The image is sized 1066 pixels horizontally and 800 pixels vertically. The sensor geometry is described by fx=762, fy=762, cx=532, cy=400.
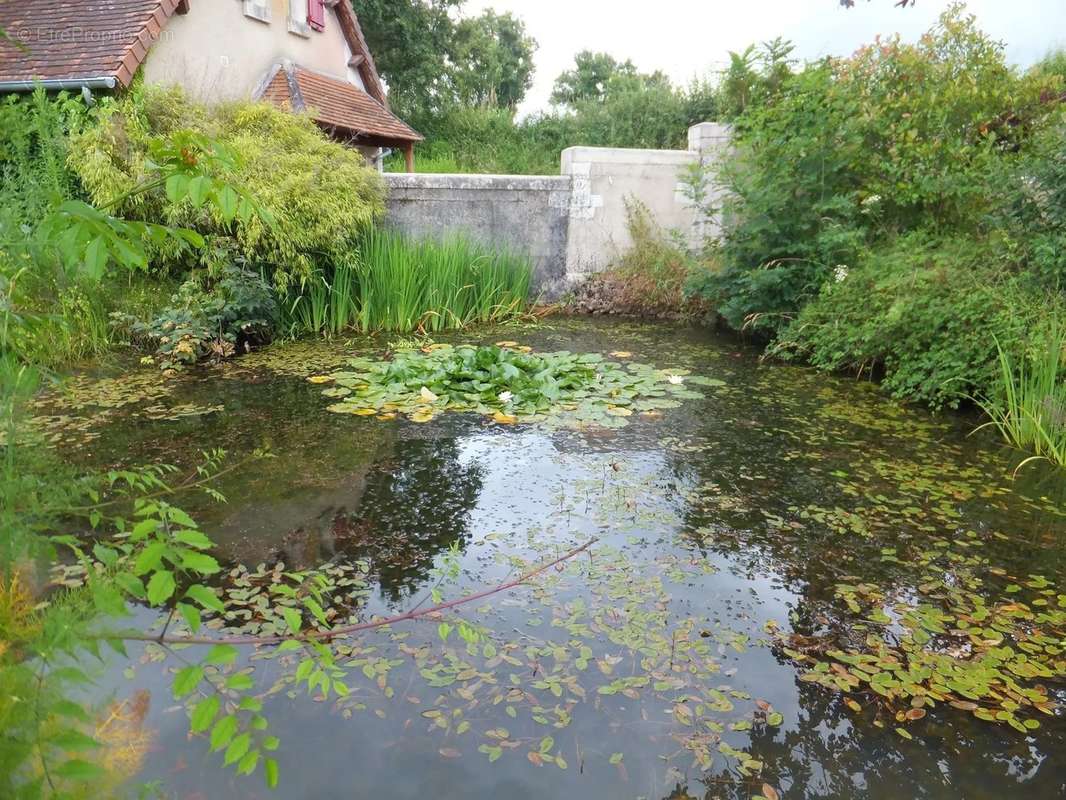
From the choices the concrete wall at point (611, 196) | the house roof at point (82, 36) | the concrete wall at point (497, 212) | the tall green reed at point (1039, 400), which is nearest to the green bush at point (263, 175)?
the concrete wall at point (497, 212)

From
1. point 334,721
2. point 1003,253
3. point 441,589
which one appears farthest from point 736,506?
point 1003,253

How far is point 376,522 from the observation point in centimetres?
349

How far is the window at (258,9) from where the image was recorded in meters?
11.3

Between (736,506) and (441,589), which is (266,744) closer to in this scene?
(441,589)

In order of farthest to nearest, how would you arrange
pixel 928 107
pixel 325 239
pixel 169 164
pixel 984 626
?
pixel 325 239 → pixel 928 107 → pixel 984 626 → pixel 169 164

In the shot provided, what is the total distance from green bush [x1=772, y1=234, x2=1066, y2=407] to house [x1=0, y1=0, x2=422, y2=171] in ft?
19.2

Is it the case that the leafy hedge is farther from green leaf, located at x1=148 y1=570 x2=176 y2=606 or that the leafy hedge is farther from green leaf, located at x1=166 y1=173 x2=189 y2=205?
green leaf, located at x1=148 y1=570 x2=176 y2=606

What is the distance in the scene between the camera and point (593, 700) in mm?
2324

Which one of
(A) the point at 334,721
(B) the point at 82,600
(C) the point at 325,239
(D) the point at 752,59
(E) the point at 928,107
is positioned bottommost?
(A) the point at 334,721

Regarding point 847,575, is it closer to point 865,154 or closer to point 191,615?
point 191,615

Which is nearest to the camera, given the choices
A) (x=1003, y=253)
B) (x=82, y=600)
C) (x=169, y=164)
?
(x=169, y=164)

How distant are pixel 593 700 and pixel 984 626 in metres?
1.51

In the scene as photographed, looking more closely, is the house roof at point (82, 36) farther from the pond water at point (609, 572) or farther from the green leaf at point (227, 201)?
the green leaf at point (227, 201)

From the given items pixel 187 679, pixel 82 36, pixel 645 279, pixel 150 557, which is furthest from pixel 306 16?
pixel 187 679
